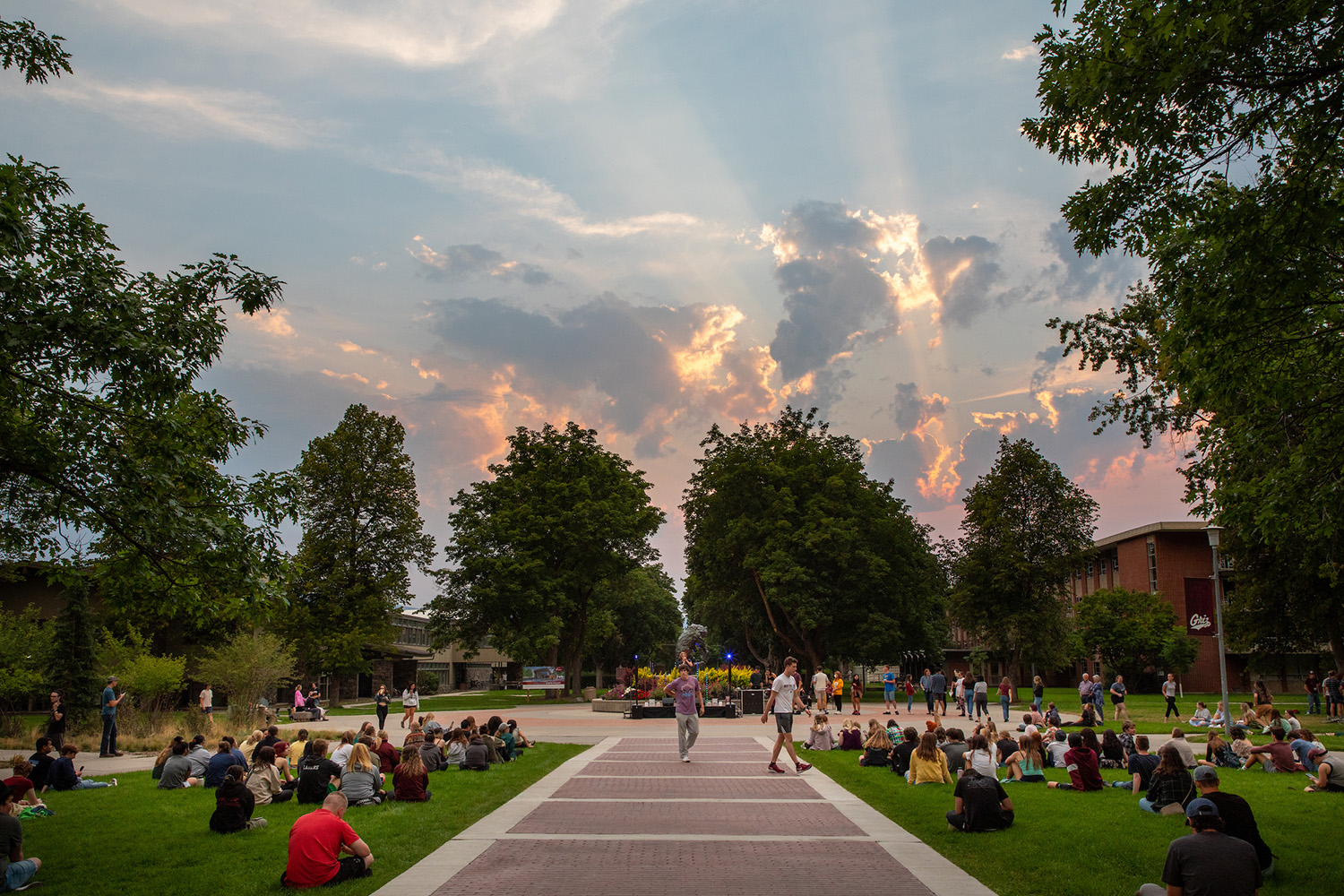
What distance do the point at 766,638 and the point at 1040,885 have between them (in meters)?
54.5

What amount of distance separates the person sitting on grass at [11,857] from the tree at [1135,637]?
193ft

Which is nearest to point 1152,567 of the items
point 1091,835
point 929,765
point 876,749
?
point 876,749

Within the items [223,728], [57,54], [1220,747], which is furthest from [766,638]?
[57,54]

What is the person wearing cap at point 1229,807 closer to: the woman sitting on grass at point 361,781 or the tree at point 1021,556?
the woman sitting on grass at point 361,781

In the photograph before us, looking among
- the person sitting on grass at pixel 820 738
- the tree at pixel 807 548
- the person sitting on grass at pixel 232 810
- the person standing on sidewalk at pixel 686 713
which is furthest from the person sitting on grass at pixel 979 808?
the tree at pixel 807 548

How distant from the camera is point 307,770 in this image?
1329 cm

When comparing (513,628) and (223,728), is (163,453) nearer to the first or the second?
(223,728)

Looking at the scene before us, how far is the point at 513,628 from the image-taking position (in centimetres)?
5188

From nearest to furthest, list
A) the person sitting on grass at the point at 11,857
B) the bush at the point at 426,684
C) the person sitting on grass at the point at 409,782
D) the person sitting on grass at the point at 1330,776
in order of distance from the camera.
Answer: the person sitting on grass at the point at 11,857 < the person sitting on grass at the point at 1330,776 < the person sitting on grass at the point at 409,782 < the bush at the point at 426,684

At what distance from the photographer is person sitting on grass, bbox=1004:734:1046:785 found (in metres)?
14.9

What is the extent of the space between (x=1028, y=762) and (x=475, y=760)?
9.30 m

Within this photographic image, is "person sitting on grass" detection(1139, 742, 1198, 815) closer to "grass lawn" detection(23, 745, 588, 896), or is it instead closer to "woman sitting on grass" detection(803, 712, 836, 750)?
"grass lawn" detection(23, 745, 588, 896)

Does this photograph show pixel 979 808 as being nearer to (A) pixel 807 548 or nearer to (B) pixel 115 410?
(B) pixel 115 410

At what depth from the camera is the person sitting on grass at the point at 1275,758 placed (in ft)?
50.7
